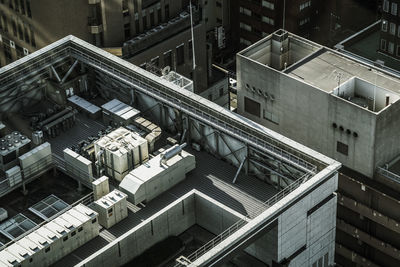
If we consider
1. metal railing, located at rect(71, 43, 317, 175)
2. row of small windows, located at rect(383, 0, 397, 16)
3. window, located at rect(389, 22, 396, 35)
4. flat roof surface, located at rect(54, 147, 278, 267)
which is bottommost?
window, located at rect(389, 22, 396, 35)

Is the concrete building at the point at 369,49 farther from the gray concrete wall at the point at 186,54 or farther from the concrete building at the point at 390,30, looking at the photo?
the gray concrete wall at the point at 186,54

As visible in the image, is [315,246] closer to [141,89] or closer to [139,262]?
[139,262]

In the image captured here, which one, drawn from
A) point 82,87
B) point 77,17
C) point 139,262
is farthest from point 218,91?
point 139,262

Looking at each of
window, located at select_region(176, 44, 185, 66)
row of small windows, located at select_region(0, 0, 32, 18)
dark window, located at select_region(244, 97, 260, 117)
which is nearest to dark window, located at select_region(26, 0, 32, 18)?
row of small windows, located at select_region(0, 0, 32, 18)

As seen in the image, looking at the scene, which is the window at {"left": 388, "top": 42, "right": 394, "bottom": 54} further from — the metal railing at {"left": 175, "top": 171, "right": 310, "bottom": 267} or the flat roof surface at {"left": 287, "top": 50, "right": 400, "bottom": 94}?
the metal railing at {"left": 175, "top": 171, "right": 310, "bottom": 267}

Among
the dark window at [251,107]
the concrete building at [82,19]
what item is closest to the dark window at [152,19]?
the concrete building at [82,19]
